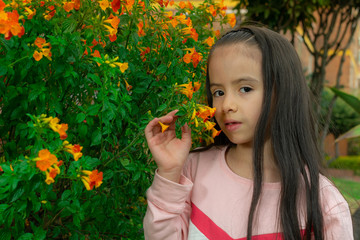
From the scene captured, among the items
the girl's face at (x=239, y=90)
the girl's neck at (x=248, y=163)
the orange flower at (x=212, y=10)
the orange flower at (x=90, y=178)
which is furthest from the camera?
the orange flower at (x=212, y=10)

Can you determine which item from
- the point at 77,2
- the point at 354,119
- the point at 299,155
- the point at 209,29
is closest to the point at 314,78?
the point at 209,29

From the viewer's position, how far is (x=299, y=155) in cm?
157

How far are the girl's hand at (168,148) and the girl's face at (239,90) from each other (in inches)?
5.7

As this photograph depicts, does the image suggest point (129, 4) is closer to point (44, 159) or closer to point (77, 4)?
point (77, 4)

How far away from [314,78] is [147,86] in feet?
14.5

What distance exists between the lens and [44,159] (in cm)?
106

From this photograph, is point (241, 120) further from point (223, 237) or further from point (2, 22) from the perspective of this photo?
point (2, 22)

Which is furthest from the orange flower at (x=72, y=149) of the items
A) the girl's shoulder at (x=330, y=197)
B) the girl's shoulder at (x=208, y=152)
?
the girl's shoulder at (x=330, y=197)

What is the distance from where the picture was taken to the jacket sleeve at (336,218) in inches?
56.9

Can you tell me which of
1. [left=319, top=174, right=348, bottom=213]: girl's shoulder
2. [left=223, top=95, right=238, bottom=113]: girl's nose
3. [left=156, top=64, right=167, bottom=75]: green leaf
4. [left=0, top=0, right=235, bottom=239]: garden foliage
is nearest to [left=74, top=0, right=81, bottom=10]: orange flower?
[left=0, top=0, right=235, bottom=239]: garden foliage

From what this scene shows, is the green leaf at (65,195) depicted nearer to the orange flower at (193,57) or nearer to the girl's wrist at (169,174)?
the girl's wrist at (169,174)

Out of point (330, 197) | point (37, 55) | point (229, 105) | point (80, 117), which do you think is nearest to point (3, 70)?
point (37, 55)

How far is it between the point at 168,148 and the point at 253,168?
0.31 m

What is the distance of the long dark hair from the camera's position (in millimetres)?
1466
